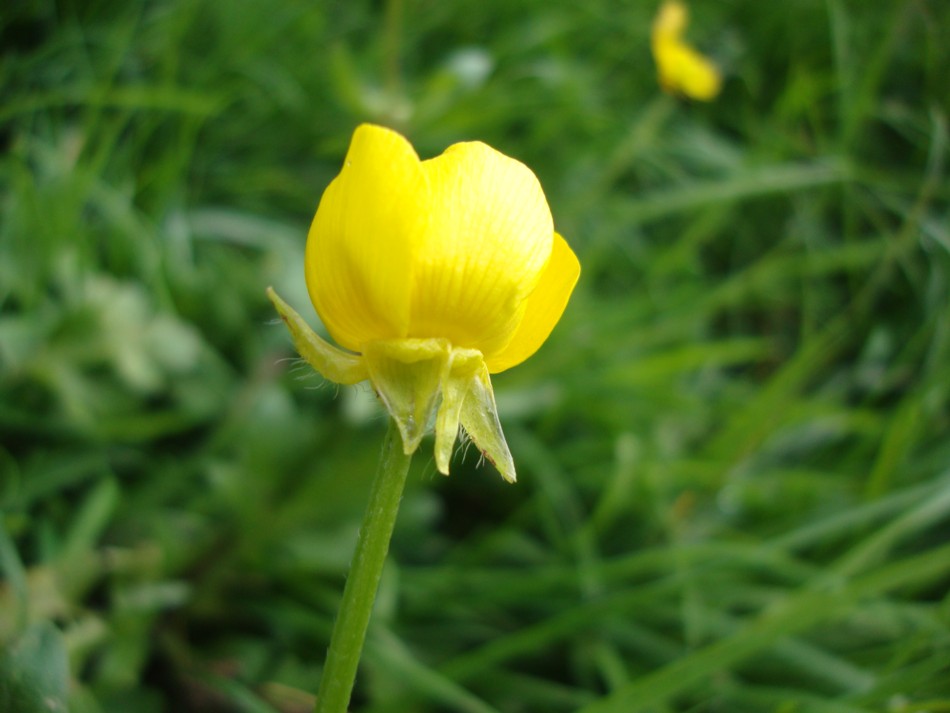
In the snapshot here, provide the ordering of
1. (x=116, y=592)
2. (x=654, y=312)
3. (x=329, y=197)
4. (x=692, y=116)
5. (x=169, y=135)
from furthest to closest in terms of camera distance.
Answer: (x=692, y=116), (x=654, y=312), (x=169, y=135), (x=116, y=592), (x=329, y=197)

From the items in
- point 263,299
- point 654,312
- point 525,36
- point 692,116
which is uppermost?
point 692,116

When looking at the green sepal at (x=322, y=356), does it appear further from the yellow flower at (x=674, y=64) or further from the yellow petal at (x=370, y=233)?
the yellow flower at (x=674, y=64)

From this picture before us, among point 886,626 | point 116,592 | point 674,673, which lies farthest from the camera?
point 886,626

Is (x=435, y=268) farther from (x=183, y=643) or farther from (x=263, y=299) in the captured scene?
(x=263, y=299)

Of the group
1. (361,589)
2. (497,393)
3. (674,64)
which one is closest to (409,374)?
(361,589)

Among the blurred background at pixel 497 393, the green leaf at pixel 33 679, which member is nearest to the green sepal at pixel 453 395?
the green leaf at pixel 33 679

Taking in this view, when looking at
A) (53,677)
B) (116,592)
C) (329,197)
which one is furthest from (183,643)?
(329,197)

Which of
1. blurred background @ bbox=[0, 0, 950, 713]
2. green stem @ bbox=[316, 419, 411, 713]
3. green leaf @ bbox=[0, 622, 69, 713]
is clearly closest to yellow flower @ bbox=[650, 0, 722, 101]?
blurred background @ bbox=[0, 0, 950, 713]
